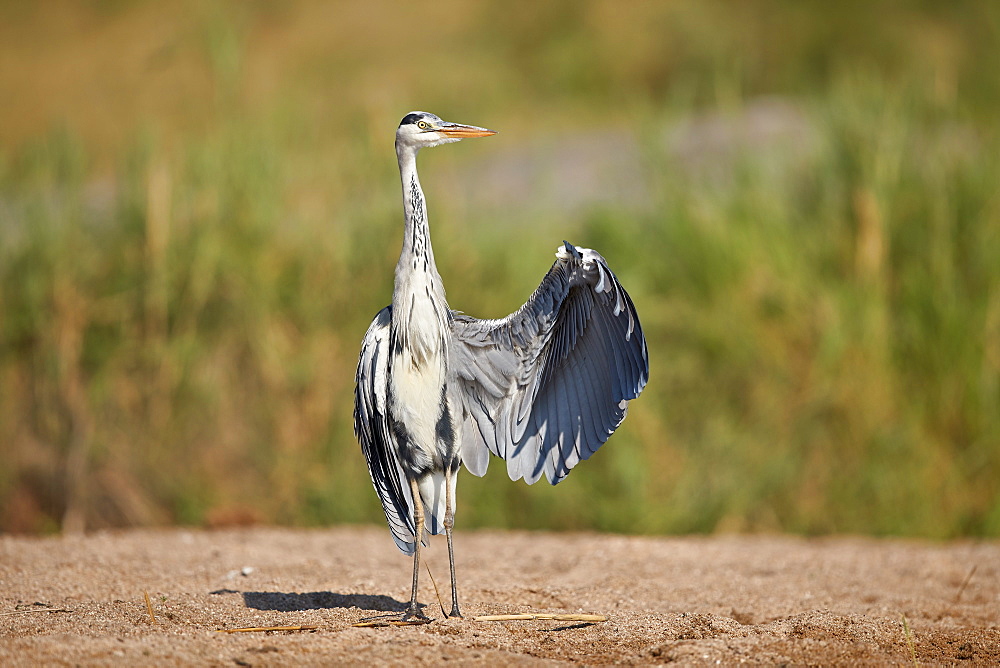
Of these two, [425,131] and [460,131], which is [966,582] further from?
[425,131]

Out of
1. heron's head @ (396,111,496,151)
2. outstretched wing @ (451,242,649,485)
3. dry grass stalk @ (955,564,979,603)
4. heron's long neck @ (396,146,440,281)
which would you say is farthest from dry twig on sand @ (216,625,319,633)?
dry grass stalk @ (955,564,979,603)

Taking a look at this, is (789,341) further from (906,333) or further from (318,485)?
(318,485)

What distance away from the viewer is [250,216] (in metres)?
7.17

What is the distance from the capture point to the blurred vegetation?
22.0ft

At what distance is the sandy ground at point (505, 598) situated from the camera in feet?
10.7

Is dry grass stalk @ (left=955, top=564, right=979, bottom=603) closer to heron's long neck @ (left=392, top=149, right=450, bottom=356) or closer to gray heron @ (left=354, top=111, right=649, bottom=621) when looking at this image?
gray heron @ (left=354, top=111, right=649, bottom=621)

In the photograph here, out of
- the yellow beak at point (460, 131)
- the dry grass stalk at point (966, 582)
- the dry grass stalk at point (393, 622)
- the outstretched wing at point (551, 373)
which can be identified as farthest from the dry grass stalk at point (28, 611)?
the dry grass stalk at point (966, 582)

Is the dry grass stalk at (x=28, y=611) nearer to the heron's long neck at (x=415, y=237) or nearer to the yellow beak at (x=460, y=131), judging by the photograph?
the heron's long neck at (x=415, y=237)

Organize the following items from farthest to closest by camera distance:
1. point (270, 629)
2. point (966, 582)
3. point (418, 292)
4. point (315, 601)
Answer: point (966, 582) < point (315, 601) < point (418, 292) < point (270, 629)

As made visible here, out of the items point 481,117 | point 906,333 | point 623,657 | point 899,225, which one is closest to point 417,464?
point 623,657

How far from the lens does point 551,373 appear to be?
13.8 ft

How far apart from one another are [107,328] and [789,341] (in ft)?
15.5

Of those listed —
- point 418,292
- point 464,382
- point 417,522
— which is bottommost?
point 417,522

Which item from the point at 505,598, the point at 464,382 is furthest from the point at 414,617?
the point at 464,382
